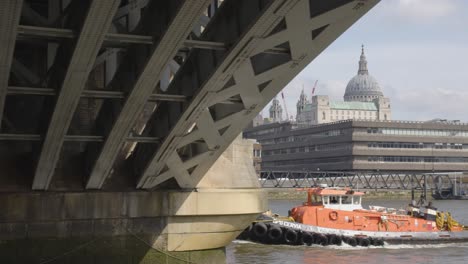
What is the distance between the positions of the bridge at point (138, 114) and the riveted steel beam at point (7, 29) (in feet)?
0.09

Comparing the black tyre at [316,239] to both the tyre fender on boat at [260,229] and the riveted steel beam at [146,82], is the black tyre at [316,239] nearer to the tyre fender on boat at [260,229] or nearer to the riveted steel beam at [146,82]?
the tyre fender on boat at [260,229]

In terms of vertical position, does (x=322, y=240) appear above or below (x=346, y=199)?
below

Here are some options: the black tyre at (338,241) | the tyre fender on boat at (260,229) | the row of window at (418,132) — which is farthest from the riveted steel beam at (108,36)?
the row of window at (418,132)

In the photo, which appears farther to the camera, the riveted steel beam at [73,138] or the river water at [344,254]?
the river water at [344,254]

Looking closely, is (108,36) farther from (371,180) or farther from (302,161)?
(302,161)

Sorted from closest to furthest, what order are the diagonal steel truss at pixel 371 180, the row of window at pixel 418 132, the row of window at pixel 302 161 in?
the diagonal steel truss at pixel 371 180 → the row of window at pixel 418 132 → the row of window at pixel 302 161

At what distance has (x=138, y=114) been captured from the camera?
48.4 feet

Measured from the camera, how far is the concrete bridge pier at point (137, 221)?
17.3 metres

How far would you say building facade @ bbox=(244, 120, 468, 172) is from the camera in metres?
131

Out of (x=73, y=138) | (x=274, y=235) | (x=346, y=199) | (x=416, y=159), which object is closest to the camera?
(x=73, y=138)

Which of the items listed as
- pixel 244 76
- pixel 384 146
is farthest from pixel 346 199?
pixel 384 146

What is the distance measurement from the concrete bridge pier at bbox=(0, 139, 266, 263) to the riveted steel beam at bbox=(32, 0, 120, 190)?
88 centimetres

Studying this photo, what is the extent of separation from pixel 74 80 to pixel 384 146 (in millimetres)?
123643

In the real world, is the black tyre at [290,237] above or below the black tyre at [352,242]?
above
